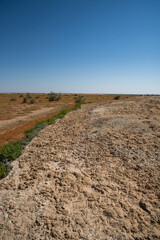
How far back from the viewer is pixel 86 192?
2.90 metres

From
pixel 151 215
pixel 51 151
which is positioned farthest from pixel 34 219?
pixel 51 151

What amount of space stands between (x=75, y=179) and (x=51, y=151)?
6.09 feet

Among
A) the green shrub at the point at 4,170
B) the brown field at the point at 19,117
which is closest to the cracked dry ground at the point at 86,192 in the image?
the green shrub at the point at 4,170

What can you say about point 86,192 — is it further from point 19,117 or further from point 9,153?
point 19,117

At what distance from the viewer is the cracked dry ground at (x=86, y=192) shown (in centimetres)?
221

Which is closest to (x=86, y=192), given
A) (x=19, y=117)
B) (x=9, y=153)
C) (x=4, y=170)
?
(x=4, y=170)

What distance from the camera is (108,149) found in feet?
15.0

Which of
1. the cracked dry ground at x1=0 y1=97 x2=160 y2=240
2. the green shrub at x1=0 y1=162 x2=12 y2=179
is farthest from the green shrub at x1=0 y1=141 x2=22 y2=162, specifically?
the green shrub at x1=0 y1=162 x2=12 y2=179

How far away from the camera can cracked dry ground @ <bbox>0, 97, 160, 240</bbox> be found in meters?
2.21

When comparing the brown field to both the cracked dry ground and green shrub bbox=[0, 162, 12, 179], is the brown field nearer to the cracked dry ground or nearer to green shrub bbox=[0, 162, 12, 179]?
green shrub bbox=[0, 162, 12, 179]

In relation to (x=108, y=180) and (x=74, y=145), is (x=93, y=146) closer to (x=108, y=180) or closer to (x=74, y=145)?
(x=74, y=145)

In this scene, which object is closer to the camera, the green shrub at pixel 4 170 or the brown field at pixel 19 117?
the green shrub at pixel 4 170

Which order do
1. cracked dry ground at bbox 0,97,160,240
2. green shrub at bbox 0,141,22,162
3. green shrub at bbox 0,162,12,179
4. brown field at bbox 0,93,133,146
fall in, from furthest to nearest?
1. brown field at bbox 0,93,133,146
2. green shrub at bbox 0,141,22,162
3. green shrub at bbox 0,162,12,179
4. cracked dry ground at bbox 0,97,160,240

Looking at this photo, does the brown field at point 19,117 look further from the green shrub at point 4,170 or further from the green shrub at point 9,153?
the green shrub at point 4,170
